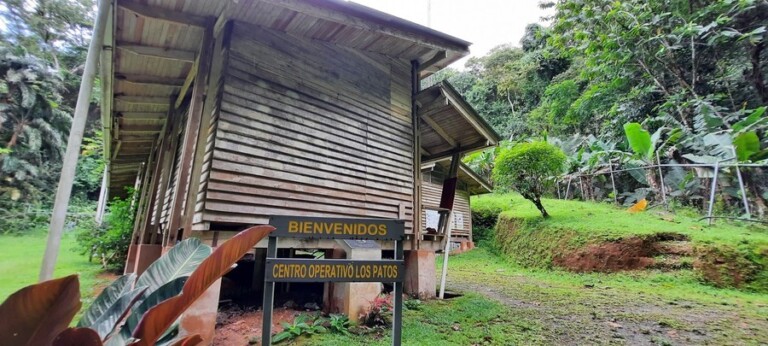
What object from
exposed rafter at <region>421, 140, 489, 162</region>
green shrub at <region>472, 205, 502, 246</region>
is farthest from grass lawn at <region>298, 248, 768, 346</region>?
green shrub at <region>472, 205, 502, 246</region>

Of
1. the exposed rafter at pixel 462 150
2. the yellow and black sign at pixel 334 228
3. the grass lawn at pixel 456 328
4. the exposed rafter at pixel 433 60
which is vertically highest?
the exposed rafter at pixel 433 60

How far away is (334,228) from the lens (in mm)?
3391

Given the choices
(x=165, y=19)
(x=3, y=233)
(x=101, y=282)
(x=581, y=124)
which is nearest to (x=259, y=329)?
(x=165, y=19)

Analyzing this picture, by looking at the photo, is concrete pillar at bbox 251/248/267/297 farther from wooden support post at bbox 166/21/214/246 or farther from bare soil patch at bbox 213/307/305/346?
wooden support post at bbox 166/21/214/246

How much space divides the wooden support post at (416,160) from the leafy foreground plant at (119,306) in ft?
18.1

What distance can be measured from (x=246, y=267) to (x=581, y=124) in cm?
2074

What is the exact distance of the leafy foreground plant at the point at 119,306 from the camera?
2.63ft

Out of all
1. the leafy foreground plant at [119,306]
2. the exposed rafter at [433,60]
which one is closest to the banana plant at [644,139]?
the exposed rafter at [433,60]

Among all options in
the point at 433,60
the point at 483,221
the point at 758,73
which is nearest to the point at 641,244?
the point at 433,60

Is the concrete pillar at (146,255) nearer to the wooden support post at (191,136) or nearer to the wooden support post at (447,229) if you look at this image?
the wooden support post at (191,136)

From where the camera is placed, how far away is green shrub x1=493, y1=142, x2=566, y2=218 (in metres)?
10.8

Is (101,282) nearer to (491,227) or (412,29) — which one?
(412,29)

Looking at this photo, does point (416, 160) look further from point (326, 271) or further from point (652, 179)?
point (652, 179)

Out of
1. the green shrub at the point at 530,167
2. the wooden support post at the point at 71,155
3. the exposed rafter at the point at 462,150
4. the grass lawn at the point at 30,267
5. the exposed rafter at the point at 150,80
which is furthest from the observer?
the green shrub at the point at 530,167
